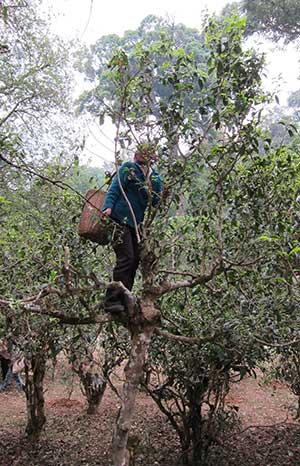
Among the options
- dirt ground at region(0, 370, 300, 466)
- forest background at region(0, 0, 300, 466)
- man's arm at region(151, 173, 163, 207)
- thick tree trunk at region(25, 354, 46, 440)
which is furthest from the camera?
thick tree trunk at region(25, 354, 46, 440)

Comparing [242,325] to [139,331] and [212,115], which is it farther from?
[212,115]

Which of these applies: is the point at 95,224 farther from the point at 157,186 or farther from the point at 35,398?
the point at 35,398

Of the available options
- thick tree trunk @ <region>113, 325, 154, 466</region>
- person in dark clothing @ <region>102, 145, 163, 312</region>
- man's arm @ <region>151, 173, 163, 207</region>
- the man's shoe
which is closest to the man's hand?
person in dark clothing @ <region>102, 145, 163, 312</region>

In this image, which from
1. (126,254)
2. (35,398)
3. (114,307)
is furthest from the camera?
(35,398)

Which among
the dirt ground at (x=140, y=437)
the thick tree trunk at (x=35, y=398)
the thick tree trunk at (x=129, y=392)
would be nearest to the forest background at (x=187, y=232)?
the thick tree trunk at (x=129, y=392)

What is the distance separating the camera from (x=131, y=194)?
3.13m

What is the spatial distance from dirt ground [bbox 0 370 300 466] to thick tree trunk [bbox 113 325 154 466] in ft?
5.81

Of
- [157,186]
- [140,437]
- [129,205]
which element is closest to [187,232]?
[157,186]

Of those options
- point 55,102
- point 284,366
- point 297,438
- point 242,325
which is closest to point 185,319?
point 242,325

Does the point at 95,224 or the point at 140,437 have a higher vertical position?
the point at 95,224

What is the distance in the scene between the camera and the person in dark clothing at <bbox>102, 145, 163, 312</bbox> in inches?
115

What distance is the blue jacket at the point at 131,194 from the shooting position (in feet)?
9.72

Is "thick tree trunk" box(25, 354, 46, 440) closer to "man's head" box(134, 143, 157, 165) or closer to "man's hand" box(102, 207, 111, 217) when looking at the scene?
"man's hand" box(102, 207, 111, 217)

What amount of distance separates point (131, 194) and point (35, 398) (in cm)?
374
